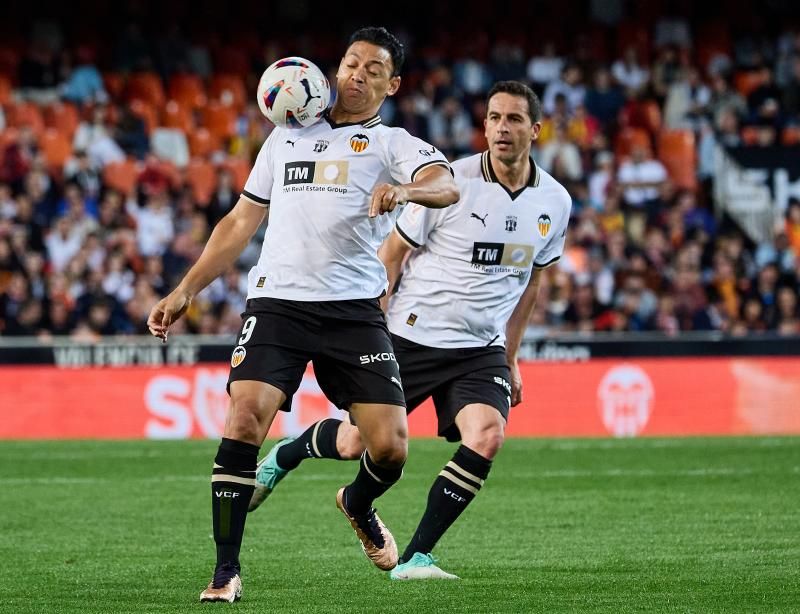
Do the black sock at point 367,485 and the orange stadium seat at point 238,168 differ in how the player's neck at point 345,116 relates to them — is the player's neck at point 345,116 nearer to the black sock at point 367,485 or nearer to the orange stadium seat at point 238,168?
the black sock at point 367,485

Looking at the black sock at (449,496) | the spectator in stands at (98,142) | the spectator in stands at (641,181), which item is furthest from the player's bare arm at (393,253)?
the spectator in stands at (641,181)

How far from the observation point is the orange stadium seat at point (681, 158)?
2094 centimetres

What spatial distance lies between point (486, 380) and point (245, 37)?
16.6 metres

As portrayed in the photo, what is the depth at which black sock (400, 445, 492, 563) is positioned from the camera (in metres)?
6.98

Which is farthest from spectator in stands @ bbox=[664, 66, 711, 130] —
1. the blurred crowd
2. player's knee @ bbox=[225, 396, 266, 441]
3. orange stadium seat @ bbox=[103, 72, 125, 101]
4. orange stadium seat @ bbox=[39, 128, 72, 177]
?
player's knee @ bbox=[225, 396, 266, 441]

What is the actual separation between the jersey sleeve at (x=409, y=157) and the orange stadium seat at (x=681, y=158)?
14.8 meters

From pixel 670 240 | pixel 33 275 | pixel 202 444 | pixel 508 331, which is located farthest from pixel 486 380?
pixel 670 240

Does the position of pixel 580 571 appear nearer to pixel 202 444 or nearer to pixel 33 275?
pixel 202 444

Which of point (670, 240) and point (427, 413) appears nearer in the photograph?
point (427, 413)

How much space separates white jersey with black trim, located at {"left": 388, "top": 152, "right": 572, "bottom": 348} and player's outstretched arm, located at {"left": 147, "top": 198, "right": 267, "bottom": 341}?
1.22m

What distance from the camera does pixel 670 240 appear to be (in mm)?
19500

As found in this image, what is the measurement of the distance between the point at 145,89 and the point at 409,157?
48.8 feet

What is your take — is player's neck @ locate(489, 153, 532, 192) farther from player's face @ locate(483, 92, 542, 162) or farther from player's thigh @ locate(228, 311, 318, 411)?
player's thigh @ locate(228, 311, 318, 411)

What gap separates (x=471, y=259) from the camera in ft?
25.2
